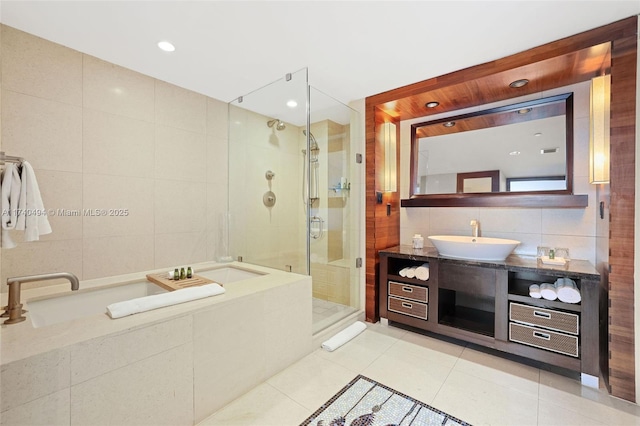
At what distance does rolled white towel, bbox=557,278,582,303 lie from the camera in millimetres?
1747

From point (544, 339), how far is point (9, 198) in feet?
11.1

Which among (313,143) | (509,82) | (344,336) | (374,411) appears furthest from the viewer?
(313,143)

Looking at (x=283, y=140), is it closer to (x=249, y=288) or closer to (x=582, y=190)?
(x=249, y=288)

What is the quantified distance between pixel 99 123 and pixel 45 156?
0.42 meters

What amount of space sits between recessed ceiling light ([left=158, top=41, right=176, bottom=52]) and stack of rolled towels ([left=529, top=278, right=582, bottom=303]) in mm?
3129

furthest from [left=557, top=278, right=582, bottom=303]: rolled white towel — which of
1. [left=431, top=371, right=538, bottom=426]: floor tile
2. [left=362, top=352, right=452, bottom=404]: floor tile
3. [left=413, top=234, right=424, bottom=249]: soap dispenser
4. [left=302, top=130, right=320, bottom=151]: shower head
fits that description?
[left=302, top=130, right=320, bottom=151]: shower head

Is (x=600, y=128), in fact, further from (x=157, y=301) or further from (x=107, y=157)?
(x=107, y=157)

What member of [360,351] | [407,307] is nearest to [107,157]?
[360,351]

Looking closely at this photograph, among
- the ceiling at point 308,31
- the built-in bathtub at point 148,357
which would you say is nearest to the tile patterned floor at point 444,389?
the built-in bathtub at point 148,357

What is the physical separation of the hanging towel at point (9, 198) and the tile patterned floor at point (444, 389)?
1.49 m

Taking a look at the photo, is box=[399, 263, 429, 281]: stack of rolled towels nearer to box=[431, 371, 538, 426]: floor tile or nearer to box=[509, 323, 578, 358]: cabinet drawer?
box=[509, 323, 578, 358]: cabinet drawer

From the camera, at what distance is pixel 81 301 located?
1.84m

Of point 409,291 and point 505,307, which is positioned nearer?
point 505,307

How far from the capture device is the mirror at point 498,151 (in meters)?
2.18
